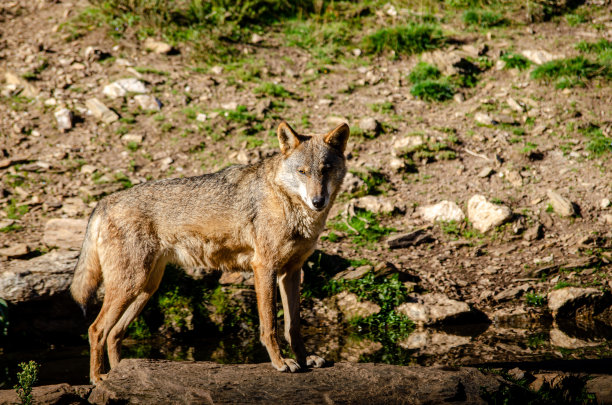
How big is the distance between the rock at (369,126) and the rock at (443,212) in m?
2.13

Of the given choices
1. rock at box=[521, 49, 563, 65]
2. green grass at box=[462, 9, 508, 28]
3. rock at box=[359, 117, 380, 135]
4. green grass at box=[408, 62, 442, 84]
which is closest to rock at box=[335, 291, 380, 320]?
rock at box=[359, 117, 380, 135]

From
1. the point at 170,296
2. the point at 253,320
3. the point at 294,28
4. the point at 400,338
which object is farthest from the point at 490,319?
the point at 294,28

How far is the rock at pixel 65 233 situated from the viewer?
7778 millimetres

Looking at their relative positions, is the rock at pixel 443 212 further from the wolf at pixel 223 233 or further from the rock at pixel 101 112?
the rock at pixel 101 112

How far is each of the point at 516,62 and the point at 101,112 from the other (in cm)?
858

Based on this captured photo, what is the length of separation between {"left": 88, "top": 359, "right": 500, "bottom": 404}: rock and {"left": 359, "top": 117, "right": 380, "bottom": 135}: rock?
237 inches

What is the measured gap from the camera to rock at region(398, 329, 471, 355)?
6.34 metres

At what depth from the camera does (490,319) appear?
714 cm

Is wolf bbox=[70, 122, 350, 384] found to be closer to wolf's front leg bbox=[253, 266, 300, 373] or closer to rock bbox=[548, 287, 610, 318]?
wolf's front leg bbox=[253, 266, 300, 373]

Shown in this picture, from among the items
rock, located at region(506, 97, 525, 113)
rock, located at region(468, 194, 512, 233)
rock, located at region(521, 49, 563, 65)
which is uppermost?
rock, located at region(521, 49, 563, 65)

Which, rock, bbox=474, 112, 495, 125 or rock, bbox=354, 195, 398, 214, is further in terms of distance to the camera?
rock, bbox=474, 112, 495, 125

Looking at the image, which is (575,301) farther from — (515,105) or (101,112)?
(101,112)

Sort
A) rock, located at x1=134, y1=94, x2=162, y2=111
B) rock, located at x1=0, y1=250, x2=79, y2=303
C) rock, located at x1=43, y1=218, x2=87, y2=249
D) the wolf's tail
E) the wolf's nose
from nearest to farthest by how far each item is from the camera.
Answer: the wolf's nose → the wolf's tail → rock, located at x1=0, y1=250, x2=79, y2=303 → rock, located at x1=43, y1=218, x2=87, y2=249 → rock, located at x1=134, y1=94, x2=162, y2=111

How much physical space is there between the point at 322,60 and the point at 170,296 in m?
7.18
